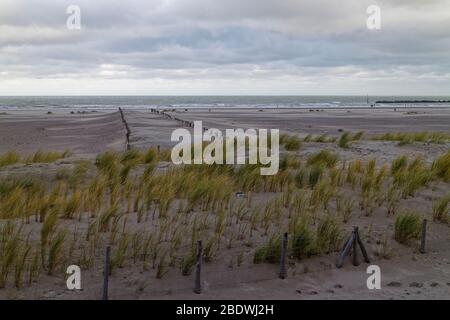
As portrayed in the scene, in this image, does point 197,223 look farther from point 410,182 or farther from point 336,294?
point 410,182

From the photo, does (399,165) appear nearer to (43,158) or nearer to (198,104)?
(43,158)

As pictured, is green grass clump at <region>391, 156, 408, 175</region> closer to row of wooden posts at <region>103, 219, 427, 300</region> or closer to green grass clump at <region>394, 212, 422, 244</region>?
green grass clump at <region>394, 212, 422, 244</region>

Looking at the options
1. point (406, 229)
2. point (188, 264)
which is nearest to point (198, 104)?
point (406, 229)

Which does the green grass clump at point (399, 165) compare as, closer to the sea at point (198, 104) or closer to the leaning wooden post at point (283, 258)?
the leaning wooden post at point (283, 258)

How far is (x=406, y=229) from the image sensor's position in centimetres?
765

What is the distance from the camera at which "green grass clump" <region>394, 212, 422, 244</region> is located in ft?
25.1

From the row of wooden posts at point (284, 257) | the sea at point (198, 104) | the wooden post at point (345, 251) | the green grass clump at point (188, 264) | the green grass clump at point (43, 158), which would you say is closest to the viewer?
the row of wooden posts at point (284, 257)

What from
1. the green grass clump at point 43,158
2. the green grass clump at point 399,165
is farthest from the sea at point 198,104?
the green grass clump at point 399,165

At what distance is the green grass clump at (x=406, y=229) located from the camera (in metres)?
7.64

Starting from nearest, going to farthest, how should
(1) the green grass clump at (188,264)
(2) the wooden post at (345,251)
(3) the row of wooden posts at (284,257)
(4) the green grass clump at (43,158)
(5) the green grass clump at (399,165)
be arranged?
(3) the row of wooden posts at (284,257), (1) the green grass clump at (188,264), (2) the wooden post at (345,251), (5) the green grass clump at (399,165), (4) the green grass clump at (43,158)

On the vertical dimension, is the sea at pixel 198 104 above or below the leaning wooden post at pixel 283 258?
above

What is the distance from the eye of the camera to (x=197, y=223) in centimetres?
753
